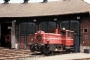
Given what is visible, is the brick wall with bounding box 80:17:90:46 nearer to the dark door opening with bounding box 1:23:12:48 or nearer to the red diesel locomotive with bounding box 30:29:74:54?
the red diesel locomotive with bounding box 30:29:74:54

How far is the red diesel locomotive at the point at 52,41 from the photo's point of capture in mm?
22297

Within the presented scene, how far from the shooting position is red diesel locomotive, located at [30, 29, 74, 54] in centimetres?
2230

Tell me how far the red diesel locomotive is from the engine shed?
205 centimetres

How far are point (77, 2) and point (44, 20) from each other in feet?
18.1

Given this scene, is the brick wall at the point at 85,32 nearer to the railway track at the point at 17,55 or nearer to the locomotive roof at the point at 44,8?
the locomotive roof at the point at 44,8

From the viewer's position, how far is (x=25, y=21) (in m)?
31.9

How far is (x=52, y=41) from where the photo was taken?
75.6 ft

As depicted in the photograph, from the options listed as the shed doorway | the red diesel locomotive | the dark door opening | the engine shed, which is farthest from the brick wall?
the dark door opening

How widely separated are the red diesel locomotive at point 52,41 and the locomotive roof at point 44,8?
3.83m

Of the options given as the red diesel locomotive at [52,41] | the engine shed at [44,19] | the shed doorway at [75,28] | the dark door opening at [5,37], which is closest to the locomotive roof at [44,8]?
the engine shed at [44,19]

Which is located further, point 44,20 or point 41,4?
point 41,4

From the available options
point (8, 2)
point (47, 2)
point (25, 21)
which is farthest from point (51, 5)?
point (8, 2)

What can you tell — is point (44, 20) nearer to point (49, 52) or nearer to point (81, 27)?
point (81, 27)

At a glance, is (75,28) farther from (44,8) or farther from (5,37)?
(5,37)
